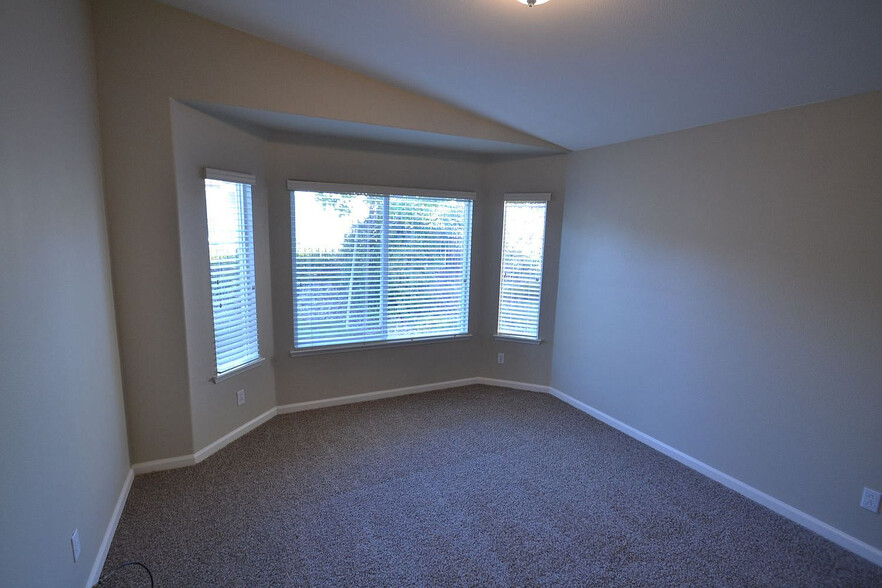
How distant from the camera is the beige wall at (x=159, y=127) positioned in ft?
7.79

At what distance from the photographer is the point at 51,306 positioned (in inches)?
65.1

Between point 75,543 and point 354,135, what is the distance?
3040 mm

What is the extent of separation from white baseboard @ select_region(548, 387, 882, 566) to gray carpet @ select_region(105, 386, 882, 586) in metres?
0.06

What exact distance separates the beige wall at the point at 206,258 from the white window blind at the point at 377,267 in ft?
0.97

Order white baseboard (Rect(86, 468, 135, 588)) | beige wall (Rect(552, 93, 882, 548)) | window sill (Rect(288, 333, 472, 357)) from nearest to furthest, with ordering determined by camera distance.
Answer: white baseboard (Rect(86, 468, 135, 588)) < beige wall (Rect(552, 93, 882, 548)) < window sill (Rect(288, 333, 472, 357))

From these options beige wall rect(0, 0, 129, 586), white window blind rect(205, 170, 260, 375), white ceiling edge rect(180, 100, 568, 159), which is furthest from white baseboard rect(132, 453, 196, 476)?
white ceiling edge rect(180, 100, 568, 159)

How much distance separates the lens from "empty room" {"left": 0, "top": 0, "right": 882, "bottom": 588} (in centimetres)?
177

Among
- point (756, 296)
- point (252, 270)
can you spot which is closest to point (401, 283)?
point (252, 270)

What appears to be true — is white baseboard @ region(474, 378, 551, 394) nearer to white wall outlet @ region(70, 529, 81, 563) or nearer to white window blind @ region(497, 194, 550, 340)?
white window blind @ region(497, 194, 550, 340)

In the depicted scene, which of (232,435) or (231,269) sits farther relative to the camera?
(232,435)

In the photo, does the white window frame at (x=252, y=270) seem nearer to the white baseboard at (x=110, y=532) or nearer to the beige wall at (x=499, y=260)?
the white baseboard at (x=110, y=532)

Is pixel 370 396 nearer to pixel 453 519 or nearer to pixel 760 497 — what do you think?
pixel 453 519

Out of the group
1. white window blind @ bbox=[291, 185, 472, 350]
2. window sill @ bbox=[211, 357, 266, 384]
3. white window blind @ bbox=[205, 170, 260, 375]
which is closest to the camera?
white window blind @ bbox=[205, 170, 260, 375]

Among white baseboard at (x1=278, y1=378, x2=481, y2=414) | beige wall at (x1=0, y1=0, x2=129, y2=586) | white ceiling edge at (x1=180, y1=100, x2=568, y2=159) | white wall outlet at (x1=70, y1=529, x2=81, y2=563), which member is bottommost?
white baseboard at (x1=278, y1=378, x2=481, y2=414)
